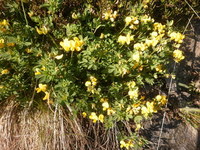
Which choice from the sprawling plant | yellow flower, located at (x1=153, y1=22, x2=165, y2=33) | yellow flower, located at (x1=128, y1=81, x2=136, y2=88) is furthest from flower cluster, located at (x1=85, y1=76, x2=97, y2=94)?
yellow flower, located at (x1=153, y1=22, x2=165, y2=33)

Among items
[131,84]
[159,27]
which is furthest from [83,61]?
[159,27]

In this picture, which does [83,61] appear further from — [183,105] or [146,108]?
[183,105]

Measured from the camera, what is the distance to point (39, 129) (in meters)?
2.23

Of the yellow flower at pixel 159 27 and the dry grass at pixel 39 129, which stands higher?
the yellow flower at pixel 159 27

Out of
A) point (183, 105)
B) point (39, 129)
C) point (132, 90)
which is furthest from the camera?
point (183, 105)

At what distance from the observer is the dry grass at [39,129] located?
86.4 inches

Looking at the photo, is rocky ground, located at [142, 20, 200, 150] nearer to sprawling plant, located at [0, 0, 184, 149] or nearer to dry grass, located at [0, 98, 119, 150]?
sprawling plant, located at [0, 0, 184, 149]

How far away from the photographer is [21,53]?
6.08ft

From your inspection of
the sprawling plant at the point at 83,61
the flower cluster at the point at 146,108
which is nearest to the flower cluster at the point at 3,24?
the sprawling plant at the point at 83,61

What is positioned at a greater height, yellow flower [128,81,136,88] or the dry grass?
yellow flower [128,81,136,88]

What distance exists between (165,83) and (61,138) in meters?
1.62

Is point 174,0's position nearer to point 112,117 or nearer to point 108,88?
point 108,88

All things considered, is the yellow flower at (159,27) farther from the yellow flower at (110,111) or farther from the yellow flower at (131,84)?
Answer: the yellow flower at (110,111)

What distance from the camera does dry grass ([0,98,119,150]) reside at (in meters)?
2.20
